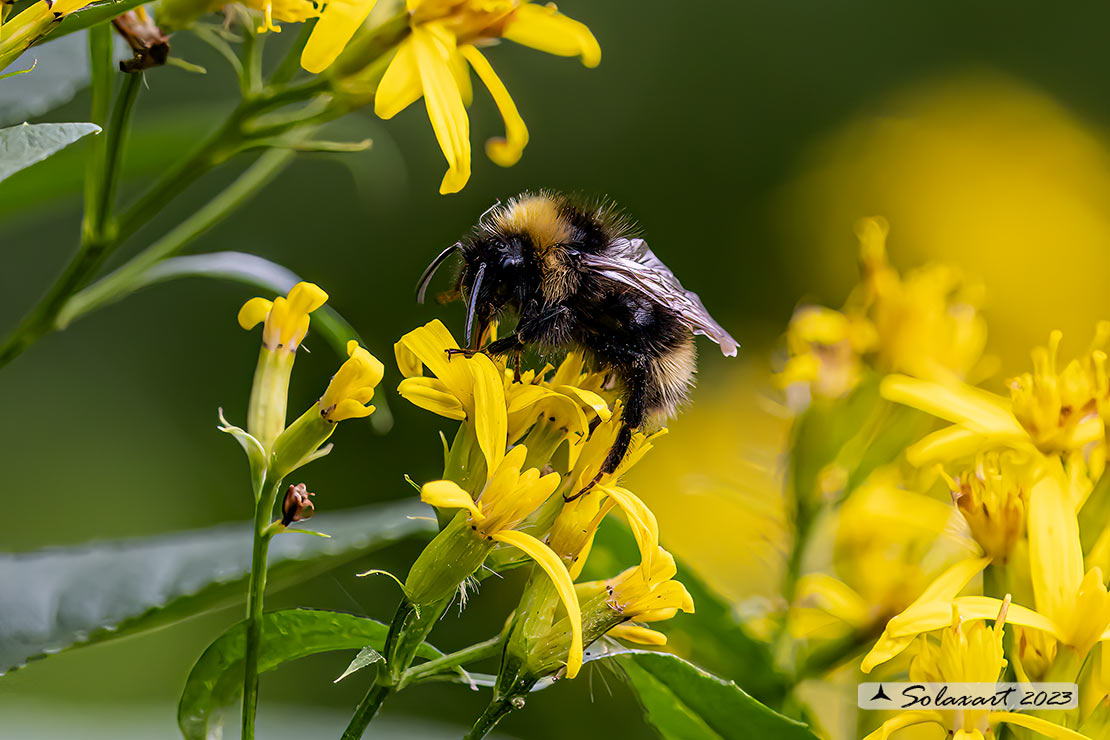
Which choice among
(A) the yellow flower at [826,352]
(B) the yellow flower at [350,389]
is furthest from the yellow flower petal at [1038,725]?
(A) the yellow flower at [826,352]

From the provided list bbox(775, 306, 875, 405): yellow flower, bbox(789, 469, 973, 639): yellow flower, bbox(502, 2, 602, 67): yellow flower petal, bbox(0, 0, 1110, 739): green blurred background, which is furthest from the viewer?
bbox(0, 0, 1110, 739): green blurred background

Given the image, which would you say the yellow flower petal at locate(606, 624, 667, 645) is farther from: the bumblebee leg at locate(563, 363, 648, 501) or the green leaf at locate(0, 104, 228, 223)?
the green leaf at locate(0, 104, 228, 223)

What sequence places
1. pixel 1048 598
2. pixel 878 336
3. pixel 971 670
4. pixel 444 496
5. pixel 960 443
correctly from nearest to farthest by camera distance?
pixel 444 496 → pixel 971 670 → pixel 1048 598 → pixel 960 443 → pixel 878 336

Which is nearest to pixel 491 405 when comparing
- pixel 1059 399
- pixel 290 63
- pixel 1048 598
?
pixel 290 63

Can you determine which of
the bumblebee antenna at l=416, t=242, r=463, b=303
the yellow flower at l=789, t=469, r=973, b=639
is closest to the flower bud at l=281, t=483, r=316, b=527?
the bumblebee antenna at l=416, t=242, r=463, b=303

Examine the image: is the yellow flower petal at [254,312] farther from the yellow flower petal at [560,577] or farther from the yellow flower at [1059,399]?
the yellow flower at [1059,399]

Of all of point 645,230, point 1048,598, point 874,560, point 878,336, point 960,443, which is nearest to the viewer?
point 1048,598

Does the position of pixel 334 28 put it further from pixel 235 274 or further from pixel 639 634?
pixel 639 634
